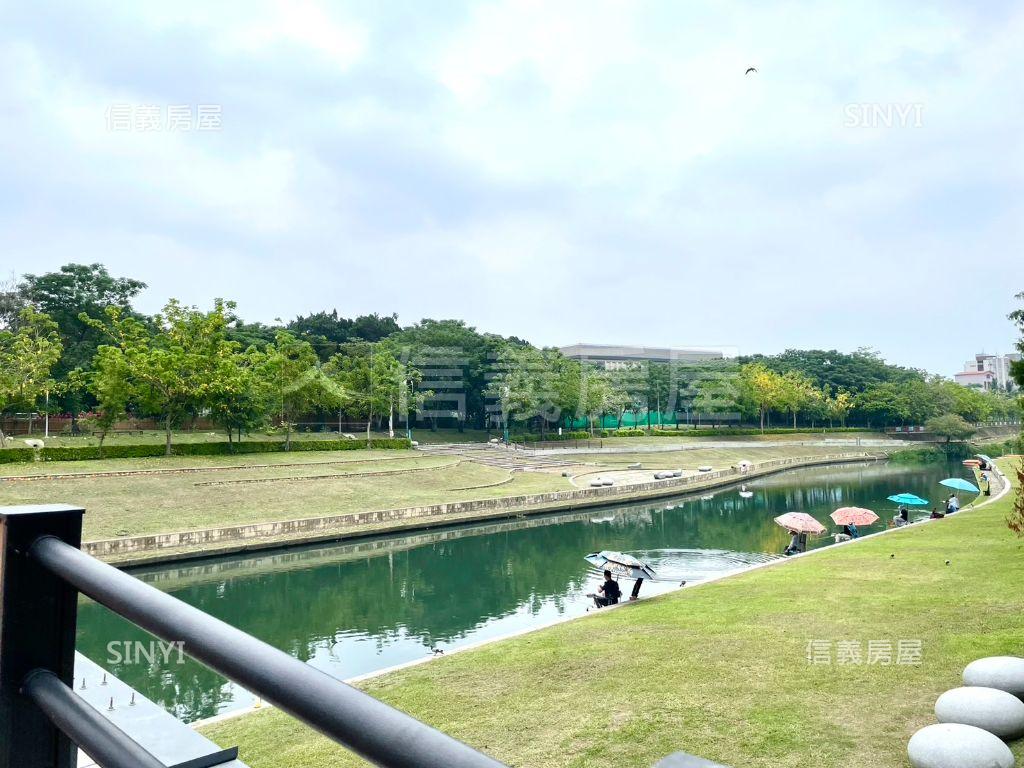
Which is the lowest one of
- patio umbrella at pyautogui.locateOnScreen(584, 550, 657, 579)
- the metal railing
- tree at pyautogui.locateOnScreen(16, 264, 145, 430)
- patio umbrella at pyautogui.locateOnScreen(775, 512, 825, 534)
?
patio umbrella at pyautogui.locateOnScreen(775, 512, 825, 534)

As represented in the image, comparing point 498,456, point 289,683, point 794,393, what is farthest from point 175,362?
point 794,393

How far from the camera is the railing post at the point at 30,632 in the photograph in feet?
4.08

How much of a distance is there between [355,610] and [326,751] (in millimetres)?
9250

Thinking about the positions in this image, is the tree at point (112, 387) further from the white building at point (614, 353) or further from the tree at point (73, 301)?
the white building at point (614, 353)

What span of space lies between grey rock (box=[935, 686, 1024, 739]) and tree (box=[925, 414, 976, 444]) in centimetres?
7134

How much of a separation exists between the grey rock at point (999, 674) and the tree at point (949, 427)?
232 feet

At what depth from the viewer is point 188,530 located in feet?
61.5

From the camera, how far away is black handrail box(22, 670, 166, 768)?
1.04 m

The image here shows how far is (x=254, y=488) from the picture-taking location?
80.5 ft

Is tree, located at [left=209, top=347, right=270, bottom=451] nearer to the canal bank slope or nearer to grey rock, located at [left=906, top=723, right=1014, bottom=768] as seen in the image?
the canal bank slope

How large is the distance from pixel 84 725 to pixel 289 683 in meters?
0.53

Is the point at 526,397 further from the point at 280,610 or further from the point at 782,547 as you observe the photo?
the point at 280,610

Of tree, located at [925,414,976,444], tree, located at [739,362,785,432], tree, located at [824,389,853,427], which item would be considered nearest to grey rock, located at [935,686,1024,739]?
tree, located at [739,362,785,432]

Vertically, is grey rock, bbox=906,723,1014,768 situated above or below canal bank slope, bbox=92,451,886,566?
above
